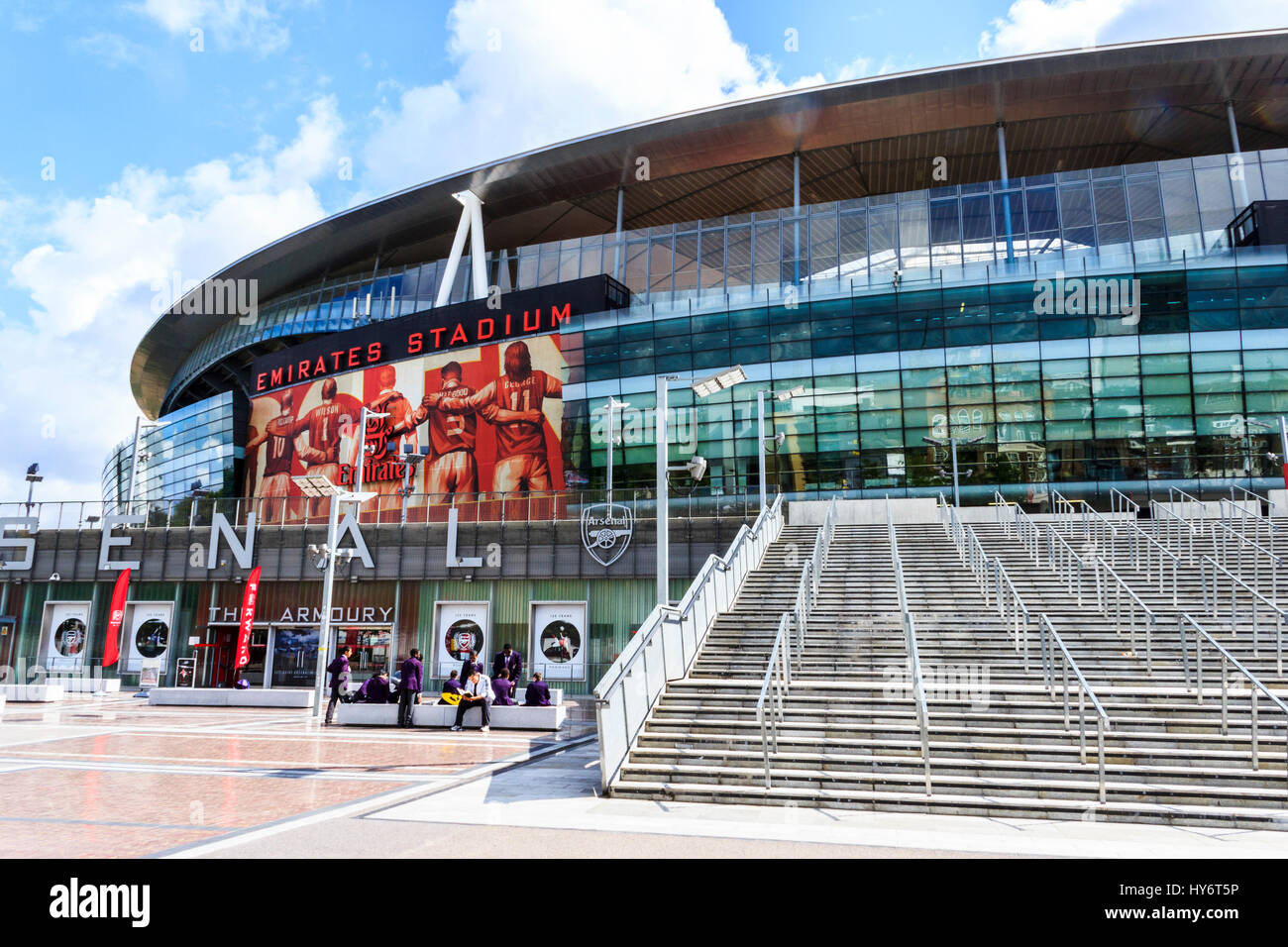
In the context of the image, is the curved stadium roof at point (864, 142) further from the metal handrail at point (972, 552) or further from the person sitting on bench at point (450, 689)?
the person sitting on bench at point (450, 689)

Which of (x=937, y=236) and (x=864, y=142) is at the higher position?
(x=864, y=142)

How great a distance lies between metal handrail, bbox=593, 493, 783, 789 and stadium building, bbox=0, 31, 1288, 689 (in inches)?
387

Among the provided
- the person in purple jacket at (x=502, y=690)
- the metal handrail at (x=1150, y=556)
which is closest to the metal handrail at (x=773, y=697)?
the person in purple jacket at (x=502, y=690)

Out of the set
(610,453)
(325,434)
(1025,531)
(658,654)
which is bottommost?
(658,654)

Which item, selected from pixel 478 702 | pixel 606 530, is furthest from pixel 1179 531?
pixel 606 530

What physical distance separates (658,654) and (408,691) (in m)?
7.50

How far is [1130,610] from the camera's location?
548 inches

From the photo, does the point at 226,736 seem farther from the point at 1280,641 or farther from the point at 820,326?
the point at 820,326

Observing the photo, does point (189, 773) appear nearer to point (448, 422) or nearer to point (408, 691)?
point (408, 691)

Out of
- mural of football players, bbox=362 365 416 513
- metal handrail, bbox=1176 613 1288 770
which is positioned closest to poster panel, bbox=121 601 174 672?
mural of football players, bbox=362 365 416 513

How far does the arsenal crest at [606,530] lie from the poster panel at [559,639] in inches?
70.0

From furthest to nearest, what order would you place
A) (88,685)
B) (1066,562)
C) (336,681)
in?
(88,685)
(336,681)
(1066,562)

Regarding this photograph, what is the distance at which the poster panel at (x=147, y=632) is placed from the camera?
A: 109ft

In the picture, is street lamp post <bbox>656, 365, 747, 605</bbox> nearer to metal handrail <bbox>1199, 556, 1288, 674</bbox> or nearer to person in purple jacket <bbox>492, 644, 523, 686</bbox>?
person in purple jacket <bbox>492, 644, 523, 686</bbox>
